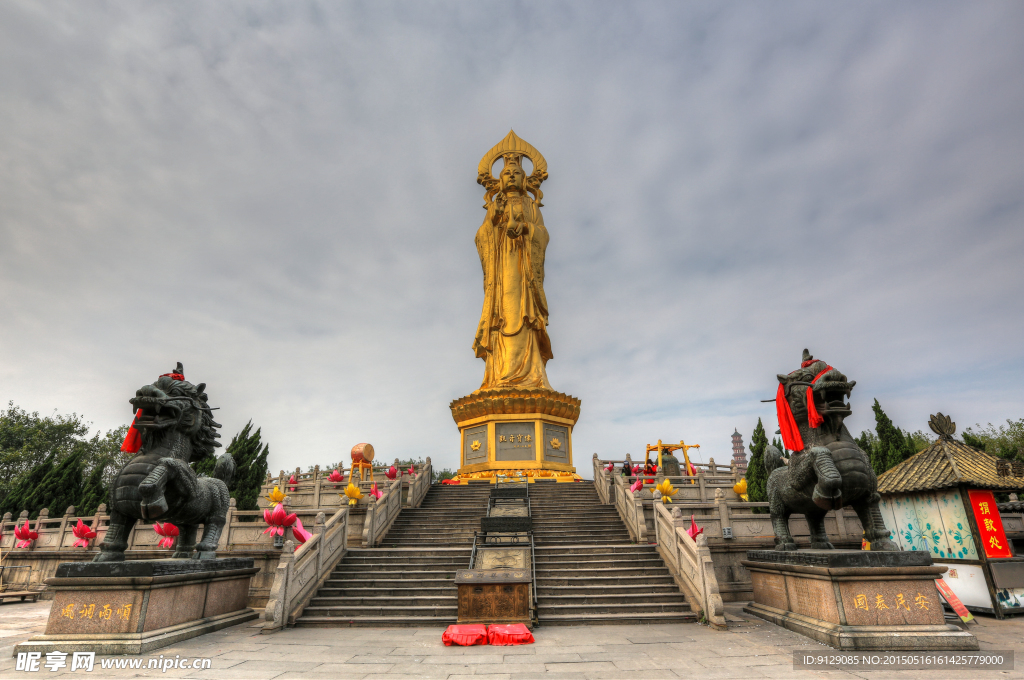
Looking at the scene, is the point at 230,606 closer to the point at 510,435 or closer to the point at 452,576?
the point at 452,576

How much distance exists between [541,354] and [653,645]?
58.0ft

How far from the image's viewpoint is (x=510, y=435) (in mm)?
19516

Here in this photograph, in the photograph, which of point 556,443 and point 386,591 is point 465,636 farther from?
point 556,443

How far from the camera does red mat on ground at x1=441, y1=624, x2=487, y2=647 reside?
6.28m

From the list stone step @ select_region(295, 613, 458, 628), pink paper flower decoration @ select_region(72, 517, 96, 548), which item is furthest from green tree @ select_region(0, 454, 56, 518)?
stone step @ select_region(295, 613, 458, 628)

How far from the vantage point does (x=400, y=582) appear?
8.70 m

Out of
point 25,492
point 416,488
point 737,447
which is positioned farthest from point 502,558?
point 737,447

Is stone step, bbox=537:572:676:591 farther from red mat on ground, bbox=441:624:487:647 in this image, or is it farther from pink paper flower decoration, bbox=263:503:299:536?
pink paper flower decoration, bbox=263:503:299:536

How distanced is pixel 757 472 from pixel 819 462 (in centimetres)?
1456

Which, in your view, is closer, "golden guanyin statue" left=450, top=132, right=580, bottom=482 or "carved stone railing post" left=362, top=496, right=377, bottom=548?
"carved stone railing post" left=362, top=496, right=377, bottom=548

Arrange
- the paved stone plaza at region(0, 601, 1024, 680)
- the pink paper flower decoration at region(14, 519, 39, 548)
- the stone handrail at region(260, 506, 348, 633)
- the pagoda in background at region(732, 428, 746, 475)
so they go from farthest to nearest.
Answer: the pagoda in background at region(732, 428, 746, 475), the pink paper flower decoration at region(14, 519, 39, 548), the stone handrail at region(260, 506, 348, 633), the paved stone plaza at region(0, 601, 1024, 680)

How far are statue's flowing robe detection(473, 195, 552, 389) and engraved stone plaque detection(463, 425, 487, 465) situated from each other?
217 cm

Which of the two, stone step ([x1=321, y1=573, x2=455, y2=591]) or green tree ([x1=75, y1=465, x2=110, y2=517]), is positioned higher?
green tree ([x1=75, y1=465, x2=110, y2=517])

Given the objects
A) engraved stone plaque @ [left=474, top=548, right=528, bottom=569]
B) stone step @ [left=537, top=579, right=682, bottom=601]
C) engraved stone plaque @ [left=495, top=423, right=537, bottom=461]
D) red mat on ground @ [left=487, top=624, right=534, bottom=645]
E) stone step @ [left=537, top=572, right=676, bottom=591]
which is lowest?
red mat on ground @ [left=487, top=624, right=534, bottom=645]
